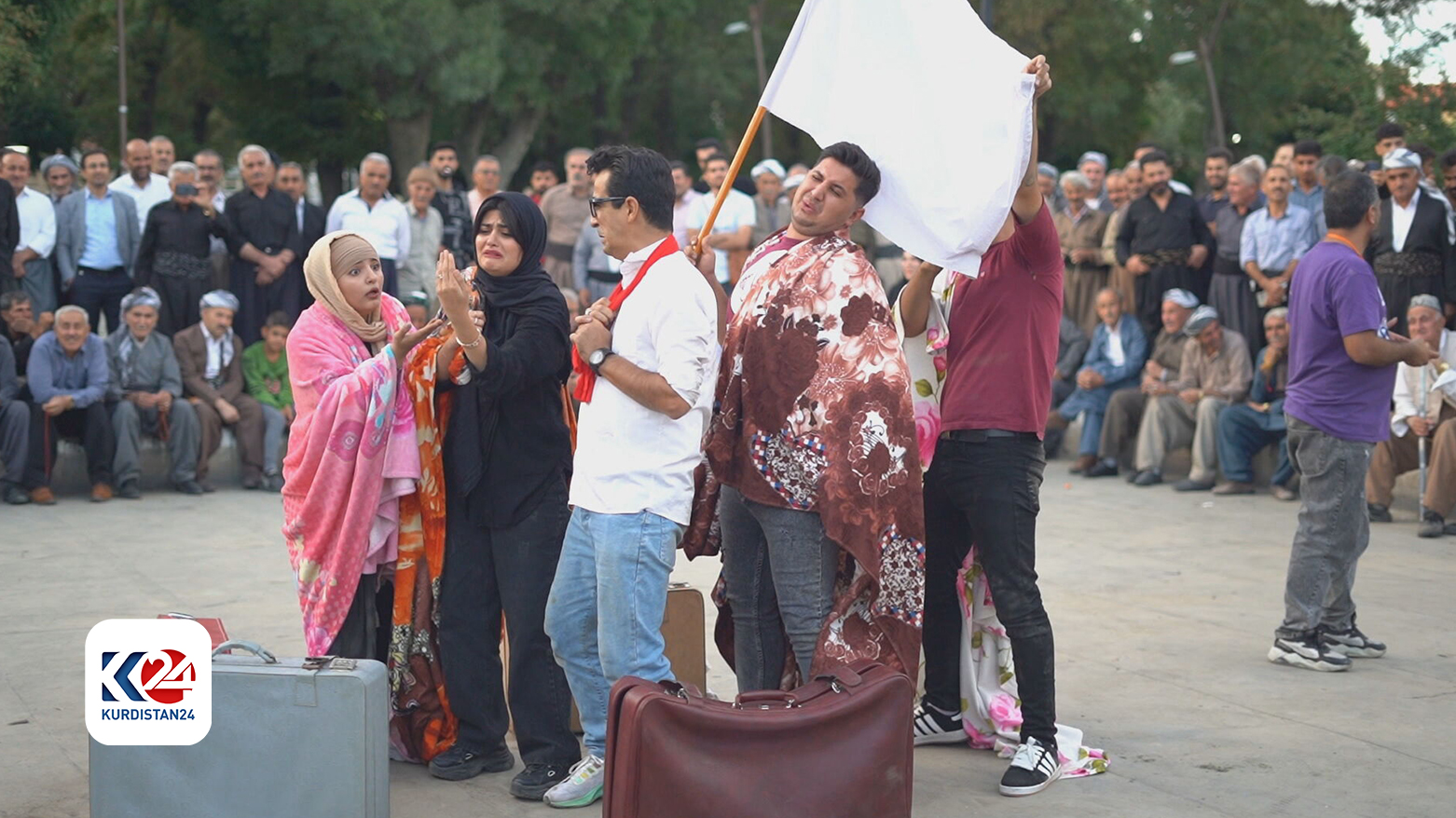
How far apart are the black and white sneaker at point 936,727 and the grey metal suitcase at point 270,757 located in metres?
2.00

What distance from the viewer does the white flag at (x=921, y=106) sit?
15.6 ft

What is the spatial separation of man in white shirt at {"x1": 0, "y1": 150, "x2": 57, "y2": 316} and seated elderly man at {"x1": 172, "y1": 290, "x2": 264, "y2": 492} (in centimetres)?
124

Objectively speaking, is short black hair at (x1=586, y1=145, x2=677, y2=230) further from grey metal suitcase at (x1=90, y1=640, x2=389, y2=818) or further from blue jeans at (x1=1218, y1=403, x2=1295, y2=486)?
blue jeans at (x1=1218, y1=403, x2=1295, y2=486)

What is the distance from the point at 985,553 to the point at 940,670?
647 mm

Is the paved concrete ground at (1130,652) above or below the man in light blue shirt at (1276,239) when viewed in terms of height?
below

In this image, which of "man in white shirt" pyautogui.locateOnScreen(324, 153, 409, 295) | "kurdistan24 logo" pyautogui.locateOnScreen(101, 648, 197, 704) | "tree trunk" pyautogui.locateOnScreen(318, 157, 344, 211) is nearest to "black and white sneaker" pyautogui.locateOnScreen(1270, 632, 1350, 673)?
"kurdistan24 logo" pyautogui.locateOnScreen(101, 648, 197, 704)

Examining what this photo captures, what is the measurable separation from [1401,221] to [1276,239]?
117 centimetres

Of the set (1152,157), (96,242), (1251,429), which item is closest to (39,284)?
(96,242)

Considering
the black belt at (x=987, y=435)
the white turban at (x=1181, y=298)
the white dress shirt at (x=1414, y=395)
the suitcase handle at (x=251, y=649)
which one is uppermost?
the white turban at (x=1181, y=298)

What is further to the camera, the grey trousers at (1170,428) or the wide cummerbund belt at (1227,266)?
the wide cummerbund belt at (1227,266)

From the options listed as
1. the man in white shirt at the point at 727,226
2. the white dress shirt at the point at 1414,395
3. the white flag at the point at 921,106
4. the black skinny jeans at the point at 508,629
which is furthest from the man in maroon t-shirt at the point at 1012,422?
the man in white shirt at the point at 727,226

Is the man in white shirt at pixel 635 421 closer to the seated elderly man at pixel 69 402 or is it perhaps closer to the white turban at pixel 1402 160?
the white turban at pixel 1402 160

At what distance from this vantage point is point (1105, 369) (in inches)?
486

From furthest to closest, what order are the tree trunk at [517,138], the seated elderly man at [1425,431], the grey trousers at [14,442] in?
the tree trunk at [517,138] < the grey trousers at [14,442] < the seated elderly man at [1425,431]
